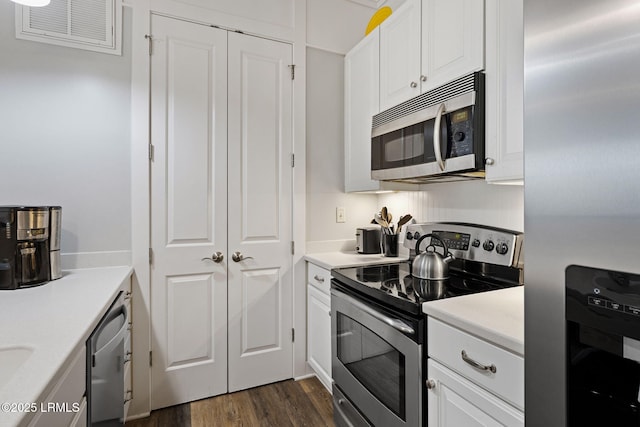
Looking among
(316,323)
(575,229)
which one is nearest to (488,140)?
(575,229)

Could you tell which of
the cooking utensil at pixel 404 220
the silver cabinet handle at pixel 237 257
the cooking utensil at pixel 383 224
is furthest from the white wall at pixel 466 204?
the silver cabinet handle at pixel 237 257

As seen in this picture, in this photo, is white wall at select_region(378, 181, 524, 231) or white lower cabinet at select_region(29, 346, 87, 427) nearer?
white lower cabinet at select_region(29, 346, 87, 427)

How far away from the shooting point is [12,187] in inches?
68.3

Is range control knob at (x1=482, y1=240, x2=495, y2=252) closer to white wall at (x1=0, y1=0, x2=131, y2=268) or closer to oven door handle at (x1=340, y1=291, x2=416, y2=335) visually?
oven door handle at (x1=340, y1=291, x2=416, y2=335)

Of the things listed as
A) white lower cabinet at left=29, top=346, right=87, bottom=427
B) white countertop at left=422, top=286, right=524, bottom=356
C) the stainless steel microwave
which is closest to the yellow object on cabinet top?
the stainless steel microwave

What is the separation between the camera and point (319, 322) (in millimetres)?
2160

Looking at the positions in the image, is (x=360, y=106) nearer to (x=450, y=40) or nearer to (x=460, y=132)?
(x=450, y=40)

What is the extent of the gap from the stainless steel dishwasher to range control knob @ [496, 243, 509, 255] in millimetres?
1652

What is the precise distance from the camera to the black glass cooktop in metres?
1.29

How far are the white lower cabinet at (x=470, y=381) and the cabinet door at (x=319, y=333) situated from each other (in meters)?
0.93

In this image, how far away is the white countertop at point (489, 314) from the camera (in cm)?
90

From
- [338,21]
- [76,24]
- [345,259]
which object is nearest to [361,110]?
[338,21]

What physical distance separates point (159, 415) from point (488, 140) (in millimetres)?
2306

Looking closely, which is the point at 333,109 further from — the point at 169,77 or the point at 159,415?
the point at 159,415
